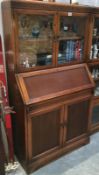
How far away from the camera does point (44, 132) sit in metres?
2.01

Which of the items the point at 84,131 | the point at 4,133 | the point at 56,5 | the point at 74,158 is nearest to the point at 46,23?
the point at 56,5

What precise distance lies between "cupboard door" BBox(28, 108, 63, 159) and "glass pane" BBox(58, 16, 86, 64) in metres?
0.65

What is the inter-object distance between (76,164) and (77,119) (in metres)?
0.53

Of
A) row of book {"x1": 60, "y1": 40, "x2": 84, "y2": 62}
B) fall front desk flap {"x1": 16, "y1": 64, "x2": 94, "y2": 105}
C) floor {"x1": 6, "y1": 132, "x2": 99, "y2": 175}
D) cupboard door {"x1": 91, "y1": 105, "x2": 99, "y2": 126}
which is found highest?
row of book {"x1": 60, "y1": 40, "x2": 84, "y2": 62}

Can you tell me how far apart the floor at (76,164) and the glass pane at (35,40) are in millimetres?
1179

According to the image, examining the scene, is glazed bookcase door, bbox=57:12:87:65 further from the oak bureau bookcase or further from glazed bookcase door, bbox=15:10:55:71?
glazed bookcase door, bbox=15:10:55:71

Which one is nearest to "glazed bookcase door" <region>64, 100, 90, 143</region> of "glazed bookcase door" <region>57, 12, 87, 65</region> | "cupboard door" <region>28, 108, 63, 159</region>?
"cupboard door" <region>28, 108, 63, 159</region>

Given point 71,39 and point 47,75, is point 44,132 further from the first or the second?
point 71,39

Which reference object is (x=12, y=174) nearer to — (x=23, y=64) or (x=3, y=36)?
(x=23, y=64)

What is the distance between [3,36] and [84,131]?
5.04 ft

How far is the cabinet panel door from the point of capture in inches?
85.6

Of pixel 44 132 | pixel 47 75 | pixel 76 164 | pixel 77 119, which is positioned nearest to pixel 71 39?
pixel 47 75

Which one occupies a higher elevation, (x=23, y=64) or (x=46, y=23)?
(x=46, y=23)

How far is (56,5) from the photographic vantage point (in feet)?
5.96
